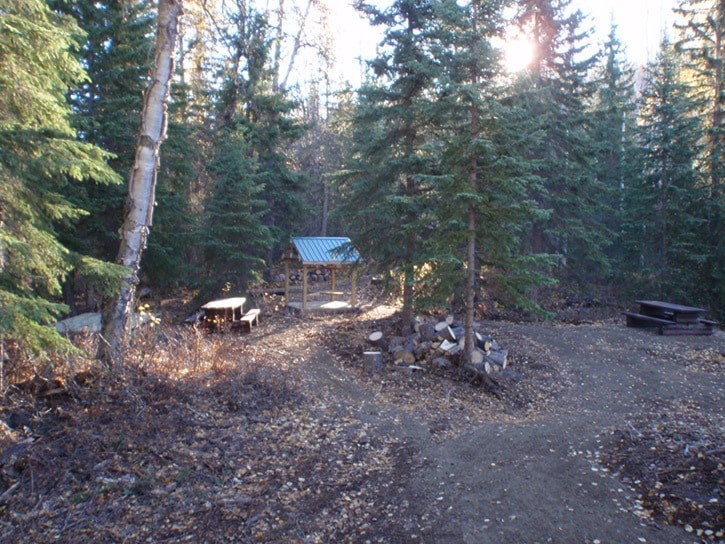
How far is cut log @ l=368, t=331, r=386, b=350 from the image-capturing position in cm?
1135

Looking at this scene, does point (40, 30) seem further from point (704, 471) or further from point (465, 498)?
point (704, 471)

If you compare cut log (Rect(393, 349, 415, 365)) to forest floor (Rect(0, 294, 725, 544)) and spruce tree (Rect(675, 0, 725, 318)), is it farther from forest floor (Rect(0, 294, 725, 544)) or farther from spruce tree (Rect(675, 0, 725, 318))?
spruce tree (Rect(675, 0, 725, 318))

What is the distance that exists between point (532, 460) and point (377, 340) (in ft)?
20.5

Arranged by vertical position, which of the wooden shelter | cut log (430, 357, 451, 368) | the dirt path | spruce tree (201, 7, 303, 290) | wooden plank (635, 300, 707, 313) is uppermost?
spruce tree (201, 7, 303, 290)

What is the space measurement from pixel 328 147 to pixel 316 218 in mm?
4943

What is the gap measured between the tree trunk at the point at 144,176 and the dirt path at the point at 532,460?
10.7 ft

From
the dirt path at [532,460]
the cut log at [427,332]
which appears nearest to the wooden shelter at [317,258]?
the cut log at [427,332]

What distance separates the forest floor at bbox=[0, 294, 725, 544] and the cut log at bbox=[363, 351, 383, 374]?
86 cm

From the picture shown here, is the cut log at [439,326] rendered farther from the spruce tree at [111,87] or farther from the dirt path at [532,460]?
the spruce tree at [111,87]

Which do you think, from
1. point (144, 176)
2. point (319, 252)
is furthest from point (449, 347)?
point (319, 252)

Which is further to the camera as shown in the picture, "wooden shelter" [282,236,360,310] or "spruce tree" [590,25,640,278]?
"spruce tree" [590,25,640,278]

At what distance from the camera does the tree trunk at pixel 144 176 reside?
642 centimetres

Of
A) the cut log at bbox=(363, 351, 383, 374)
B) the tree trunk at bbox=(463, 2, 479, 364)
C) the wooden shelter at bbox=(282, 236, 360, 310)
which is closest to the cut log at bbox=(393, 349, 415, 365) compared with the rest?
the cut log at bbox=(363, 351, 383, 374)

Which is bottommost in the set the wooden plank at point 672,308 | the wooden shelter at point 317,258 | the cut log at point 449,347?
the cut log at point 449,347
